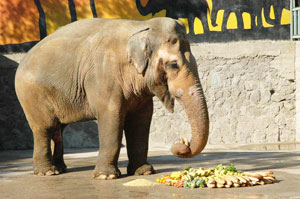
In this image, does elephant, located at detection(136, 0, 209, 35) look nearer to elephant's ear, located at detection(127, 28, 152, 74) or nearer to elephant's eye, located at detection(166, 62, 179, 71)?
elephant's ear, located at detection(127, 28, 152, 74)

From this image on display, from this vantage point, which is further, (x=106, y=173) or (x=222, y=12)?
(x=222, y=12)

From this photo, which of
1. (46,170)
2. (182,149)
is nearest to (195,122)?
(182,149)

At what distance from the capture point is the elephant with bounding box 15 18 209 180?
337 inches

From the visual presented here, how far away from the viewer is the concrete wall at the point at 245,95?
15.2 metres

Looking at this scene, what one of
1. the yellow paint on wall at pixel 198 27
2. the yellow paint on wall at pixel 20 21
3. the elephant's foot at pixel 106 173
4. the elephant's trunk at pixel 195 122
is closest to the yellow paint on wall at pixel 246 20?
the yellow paint on wall at pixel 198 27

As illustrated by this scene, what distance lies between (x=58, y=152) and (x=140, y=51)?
2749 millimetres

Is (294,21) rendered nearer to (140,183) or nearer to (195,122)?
(195,122)

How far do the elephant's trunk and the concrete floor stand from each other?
0.51m

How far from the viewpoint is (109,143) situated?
29.6ft

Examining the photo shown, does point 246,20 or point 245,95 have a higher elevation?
point 246,20

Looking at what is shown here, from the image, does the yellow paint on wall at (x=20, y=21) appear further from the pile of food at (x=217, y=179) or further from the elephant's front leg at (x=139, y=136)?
the pile of food at (x=217, y=179)

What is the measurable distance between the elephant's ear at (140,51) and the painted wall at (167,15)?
683 cm

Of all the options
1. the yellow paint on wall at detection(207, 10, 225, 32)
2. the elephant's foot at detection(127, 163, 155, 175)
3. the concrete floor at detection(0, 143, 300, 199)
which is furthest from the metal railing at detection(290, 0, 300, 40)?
the elephant's foot at detection(127, 163, 155, 175)

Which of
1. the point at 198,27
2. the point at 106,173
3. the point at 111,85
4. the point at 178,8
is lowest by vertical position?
the point at 106,173
